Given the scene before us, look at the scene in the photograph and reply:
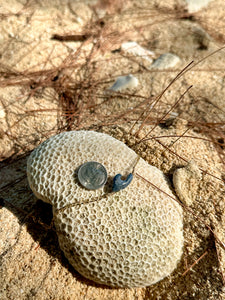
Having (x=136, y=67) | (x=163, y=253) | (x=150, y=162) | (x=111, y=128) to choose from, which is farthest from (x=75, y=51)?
(x=163, y=253)

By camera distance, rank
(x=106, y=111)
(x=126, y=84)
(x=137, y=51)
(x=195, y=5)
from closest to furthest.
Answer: (x=106, y=111) → (x=126, y=84) → (x=137, y=51) → (x=195, y=5)

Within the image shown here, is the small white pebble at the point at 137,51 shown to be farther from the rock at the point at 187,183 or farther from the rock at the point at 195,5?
the rock at the point at 187,183

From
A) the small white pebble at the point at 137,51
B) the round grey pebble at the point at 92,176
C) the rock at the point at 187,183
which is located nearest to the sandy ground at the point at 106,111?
the rock at the point at 187,183

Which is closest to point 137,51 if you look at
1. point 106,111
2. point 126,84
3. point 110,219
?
point 126,84

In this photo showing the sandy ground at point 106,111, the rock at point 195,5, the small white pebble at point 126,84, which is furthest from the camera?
the rock at point 195,5

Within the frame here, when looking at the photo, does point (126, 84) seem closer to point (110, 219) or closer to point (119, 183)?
point (119, 183)

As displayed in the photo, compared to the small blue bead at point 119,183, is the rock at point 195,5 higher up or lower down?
higher up
